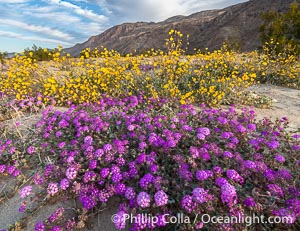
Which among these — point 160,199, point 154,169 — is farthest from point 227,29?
point 160,199

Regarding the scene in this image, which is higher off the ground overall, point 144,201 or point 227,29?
point 227,29

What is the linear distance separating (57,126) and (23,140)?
0.51 m

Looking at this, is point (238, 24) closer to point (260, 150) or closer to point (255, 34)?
point (255, 34)

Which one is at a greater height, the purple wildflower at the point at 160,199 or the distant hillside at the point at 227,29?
the distant hillside at the point at 227,29

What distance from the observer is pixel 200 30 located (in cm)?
6025

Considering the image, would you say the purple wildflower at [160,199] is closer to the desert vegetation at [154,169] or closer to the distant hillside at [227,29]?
the desert vegetation at [154,169]

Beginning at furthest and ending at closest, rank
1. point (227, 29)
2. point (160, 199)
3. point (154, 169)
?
1. point (227, 29)
2. point (154, 169)
3. point (160, 199)

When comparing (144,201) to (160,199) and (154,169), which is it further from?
(154,169)

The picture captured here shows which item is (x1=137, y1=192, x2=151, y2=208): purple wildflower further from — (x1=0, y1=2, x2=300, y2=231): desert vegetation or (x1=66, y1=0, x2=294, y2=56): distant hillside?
(x1=66, y1=0, x2=294, y2=56): distant hillside

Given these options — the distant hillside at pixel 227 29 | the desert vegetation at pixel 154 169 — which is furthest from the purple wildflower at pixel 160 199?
the distant hillside at pixel 227 29

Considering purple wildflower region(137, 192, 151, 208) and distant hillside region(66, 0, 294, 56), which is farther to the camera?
distant hillside region(66, 0, 294, 56)

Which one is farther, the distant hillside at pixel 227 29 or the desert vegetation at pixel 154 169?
the distant hillside at pixel 227 29

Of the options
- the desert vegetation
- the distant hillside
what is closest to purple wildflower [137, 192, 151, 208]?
the desert vegetation

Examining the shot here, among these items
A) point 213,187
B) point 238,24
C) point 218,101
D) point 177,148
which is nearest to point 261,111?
point 218,101
